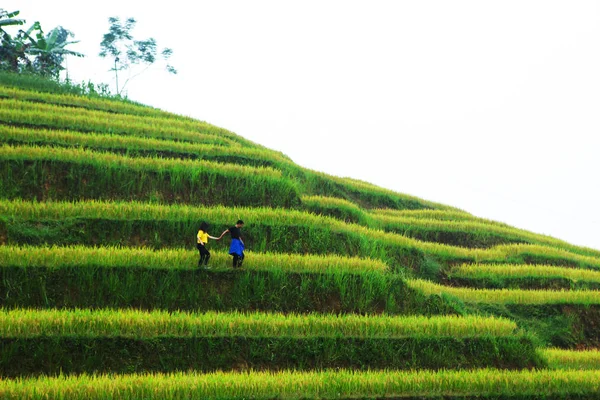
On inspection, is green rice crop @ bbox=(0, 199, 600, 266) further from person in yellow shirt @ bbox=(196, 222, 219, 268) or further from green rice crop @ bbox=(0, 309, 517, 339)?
green rice crop @ bbox=(0, 309, 517, 339)

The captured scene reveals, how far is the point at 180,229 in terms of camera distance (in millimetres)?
8305

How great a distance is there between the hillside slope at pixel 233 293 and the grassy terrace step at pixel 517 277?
0.12 ft

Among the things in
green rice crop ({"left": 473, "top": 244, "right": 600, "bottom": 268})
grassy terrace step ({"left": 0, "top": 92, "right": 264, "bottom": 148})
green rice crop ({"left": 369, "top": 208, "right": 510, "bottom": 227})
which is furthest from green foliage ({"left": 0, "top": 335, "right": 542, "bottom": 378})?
grassy terrace step ({"left": 0, "top": 92, "right": 264, "bottom": 148})

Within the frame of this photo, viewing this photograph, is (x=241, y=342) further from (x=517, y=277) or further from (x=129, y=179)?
(x=517, y=277)

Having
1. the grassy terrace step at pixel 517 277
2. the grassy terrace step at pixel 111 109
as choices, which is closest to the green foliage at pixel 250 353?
the grassy terrace step at pixel 517 277

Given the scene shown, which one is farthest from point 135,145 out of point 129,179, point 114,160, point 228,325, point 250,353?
point 250,353

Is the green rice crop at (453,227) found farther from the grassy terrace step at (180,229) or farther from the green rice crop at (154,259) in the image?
the green rice crop at (154,259)

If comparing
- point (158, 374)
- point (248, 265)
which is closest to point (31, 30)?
point (248, 265)

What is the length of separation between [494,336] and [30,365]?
19.6 ft

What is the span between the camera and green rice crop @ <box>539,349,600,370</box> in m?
7.48

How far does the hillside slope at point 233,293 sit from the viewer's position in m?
5.69

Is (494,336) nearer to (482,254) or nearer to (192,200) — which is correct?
(482,254)

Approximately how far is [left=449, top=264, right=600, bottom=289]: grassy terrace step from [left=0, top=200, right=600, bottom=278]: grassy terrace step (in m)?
0.68

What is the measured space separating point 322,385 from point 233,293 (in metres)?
2.20
